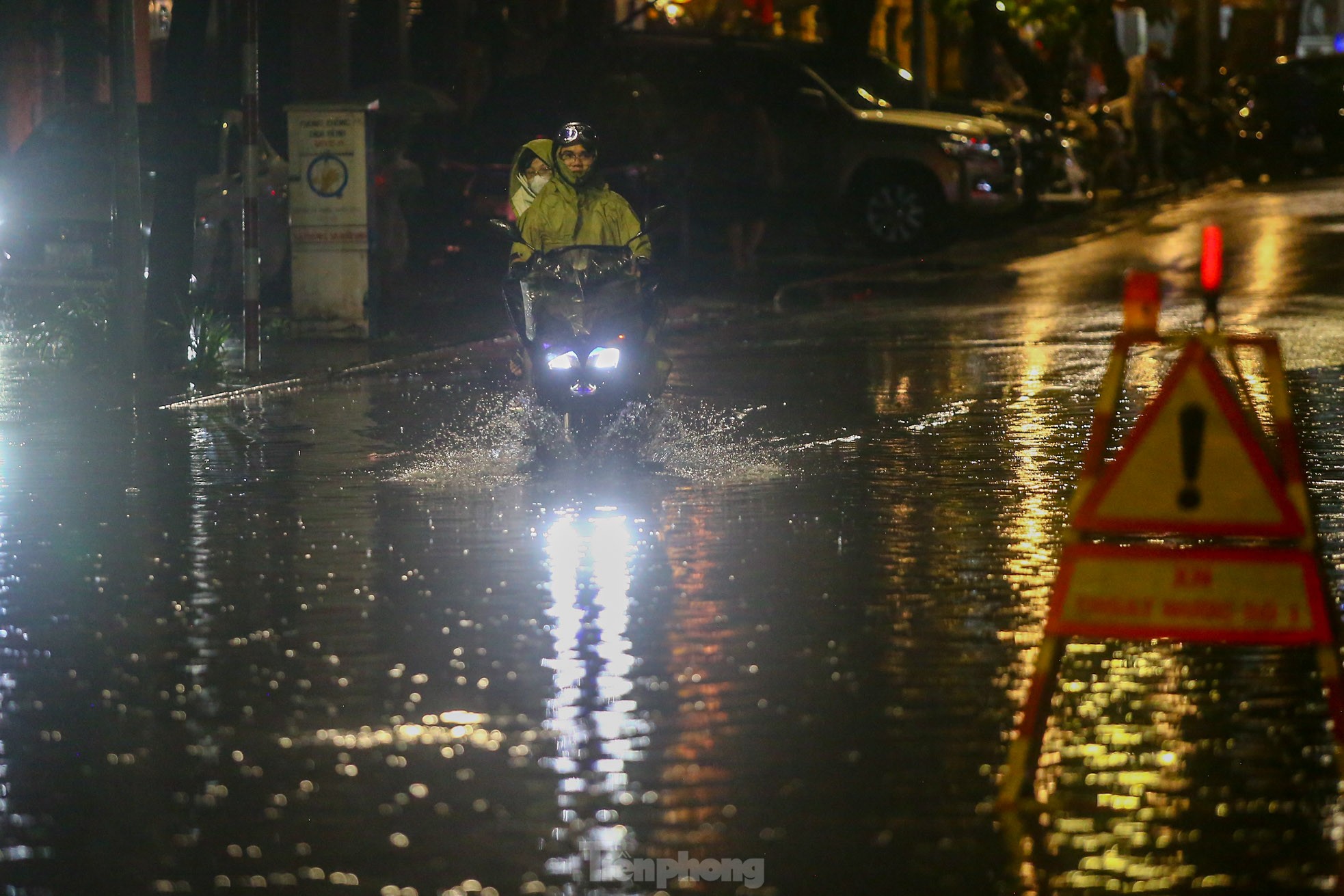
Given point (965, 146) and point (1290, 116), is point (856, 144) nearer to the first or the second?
point (965, 146)

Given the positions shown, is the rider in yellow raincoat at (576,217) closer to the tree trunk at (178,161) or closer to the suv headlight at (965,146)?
the tree trunk at (178,161)

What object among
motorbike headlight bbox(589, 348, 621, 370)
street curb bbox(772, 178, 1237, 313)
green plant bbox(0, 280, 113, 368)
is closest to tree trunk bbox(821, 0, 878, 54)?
street curb bbox(772, 178, 1237, 313)

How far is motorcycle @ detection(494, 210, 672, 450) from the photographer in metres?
11.3

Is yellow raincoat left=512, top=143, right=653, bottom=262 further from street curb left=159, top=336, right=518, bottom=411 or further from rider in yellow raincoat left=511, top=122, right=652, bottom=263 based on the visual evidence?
street curb left=159, top=336, right=518, bottom=411

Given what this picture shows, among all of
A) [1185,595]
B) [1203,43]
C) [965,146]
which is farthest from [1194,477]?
[1203,43]

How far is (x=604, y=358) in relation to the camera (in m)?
11.4

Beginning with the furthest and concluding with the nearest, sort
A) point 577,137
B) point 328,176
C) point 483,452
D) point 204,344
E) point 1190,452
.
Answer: point 328,176 → point 204,344 → point 483,452 → point 577,137 → point 1190,452

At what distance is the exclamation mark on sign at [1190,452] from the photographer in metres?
5.48

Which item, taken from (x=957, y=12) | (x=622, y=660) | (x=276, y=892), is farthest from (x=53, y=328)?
(x=957, y=12)

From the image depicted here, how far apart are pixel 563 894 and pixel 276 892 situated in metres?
0.62

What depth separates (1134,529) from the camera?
5.52 m

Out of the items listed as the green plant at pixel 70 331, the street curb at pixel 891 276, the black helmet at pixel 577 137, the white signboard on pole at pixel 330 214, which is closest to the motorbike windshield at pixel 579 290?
the black helmet at pixel 577 137

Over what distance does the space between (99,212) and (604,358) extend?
32.1 feet

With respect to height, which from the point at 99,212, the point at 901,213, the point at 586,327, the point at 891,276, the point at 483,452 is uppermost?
the point at 99,212
